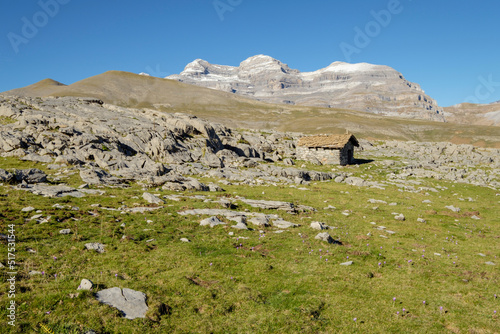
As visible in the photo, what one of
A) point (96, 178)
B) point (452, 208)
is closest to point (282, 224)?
point (452, 208)

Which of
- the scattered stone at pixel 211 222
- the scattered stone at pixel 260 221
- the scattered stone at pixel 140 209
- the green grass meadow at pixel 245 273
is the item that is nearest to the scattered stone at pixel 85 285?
the green grass meadow at pixel 245 273

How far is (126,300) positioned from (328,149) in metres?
44.3

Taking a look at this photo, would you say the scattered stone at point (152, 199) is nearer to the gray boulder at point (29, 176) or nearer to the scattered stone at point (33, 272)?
the gray boulder at point (29, 176)

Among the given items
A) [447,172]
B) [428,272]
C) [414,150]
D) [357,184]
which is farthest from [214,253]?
[414,150]

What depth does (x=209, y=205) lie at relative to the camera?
20.0 meters

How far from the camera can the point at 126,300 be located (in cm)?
854

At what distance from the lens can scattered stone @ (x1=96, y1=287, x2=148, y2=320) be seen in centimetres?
812

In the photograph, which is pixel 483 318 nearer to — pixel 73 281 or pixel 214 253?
pixel 214 253

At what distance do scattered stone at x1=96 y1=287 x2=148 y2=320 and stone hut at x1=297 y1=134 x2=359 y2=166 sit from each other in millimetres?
42783

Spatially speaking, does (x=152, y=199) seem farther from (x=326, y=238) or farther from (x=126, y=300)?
(x=326, y=238)

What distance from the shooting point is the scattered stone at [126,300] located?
8.12m

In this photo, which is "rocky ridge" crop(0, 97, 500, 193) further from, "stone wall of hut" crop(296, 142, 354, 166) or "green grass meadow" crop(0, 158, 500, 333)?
"green grass meadow" crop(0, 158, 500, 333)

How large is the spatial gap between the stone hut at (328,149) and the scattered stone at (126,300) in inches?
1684

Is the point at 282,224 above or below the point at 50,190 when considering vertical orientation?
below
